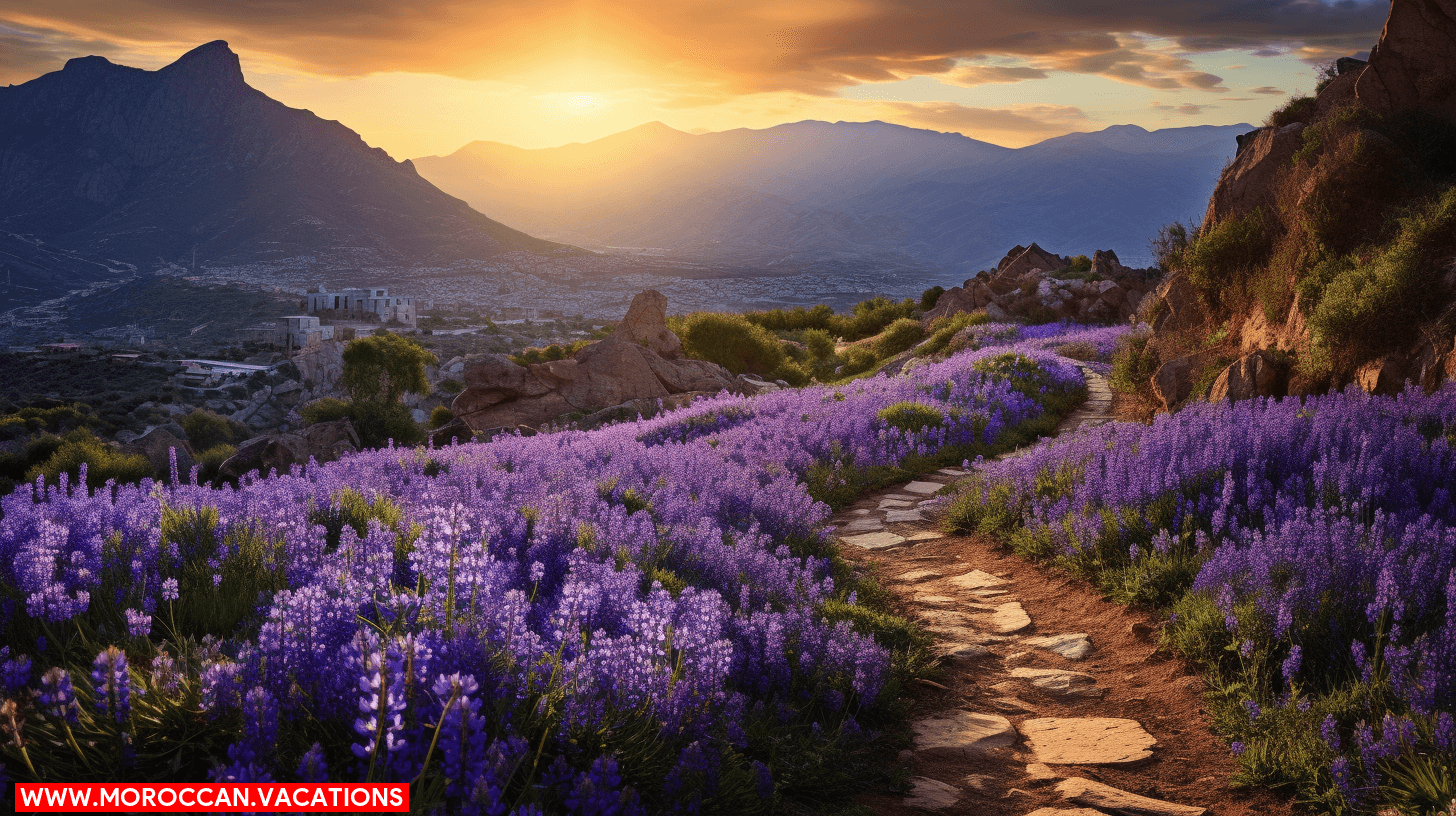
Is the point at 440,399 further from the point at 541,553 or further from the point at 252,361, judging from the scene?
the point at 252,361

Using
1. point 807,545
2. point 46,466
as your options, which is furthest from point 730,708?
point 46,466

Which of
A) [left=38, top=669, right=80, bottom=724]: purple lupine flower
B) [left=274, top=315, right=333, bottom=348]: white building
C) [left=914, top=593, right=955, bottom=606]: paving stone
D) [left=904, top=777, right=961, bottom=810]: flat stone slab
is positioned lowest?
[left=274, top=315, right=333, bottom=348]: white building

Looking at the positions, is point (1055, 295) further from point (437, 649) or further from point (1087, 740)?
point (437, 649)

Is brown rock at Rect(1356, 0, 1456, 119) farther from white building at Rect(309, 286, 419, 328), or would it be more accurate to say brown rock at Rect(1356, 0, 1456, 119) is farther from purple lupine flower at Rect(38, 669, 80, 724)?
white building at Rect(309, 286, 419, 328)

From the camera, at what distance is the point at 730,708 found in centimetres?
338

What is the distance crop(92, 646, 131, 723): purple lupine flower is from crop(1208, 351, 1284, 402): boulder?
9.73 m

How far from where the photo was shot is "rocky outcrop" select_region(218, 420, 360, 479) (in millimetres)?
11656

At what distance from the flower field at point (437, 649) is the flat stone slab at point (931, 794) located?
0.33m

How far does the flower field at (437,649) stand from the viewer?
2.24 meters

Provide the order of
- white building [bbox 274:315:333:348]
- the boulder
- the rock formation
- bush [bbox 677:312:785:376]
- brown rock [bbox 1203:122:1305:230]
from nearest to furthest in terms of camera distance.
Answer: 1. the boulder
2. brown rock [bbox 1203:122:1305:230]
3. the rock formation
4. bush [bbox 677:312:785:376]
5. white building [bbox 274:315:333:348]

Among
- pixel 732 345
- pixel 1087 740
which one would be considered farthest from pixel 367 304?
pixel 1087 740

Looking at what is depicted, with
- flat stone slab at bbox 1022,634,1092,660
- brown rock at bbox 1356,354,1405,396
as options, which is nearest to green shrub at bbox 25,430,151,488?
flat stone slab at bbox 1022,634,1092,660

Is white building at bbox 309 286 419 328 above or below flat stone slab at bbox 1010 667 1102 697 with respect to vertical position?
above

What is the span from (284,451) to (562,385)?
7408 millimetres
